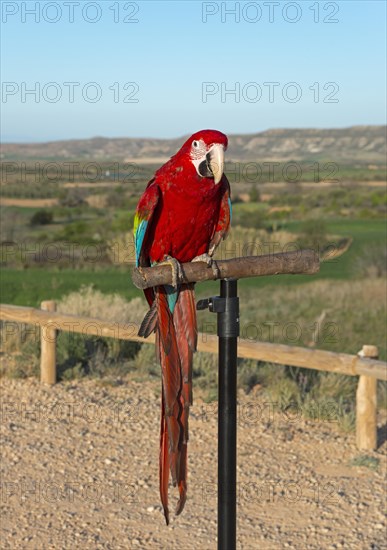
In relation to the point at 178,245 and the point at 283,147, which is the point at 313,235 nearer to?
the point at 178,245

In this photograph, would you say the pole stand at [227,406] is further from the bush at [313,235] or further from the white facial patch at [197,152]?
the bush at [313,235]

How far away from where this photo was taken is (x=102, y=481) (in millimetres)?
5645

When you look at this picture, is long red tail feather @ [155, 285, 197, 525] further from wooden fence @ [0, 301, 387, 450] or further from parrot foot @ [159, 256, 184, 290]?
wooden fence @ [0, 301, 387, 450]

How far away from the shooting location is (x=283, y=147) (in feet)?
300

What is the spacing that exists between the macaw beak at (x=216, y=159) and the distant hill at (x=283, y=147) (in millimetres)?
76336

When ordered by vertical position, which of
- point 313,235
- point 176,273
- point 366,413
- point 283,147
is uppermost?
point 283,147

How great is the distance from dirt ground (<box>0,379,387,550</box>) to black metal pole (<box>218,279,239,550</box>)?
201 cm

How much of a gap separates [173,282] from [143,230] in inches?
25.3

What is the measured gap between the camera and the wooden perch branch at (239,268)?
2883mm

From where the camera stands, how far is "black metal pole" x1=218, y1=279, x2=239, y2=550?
2773mm

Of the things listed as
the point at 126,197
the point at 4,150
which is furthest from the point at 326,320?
the point at 4,150

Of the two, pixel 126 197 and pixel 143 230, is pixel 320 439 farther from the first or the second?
pixel 126 197

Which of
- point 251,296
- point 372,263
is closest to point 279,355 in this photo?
point 251,296

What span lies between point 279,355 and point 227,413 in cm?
371
